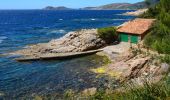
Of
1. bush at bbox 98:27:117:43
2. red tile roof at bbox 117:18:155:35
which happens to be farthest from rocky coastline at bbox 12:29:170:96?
red tile roof at bbox 117:18:155:35

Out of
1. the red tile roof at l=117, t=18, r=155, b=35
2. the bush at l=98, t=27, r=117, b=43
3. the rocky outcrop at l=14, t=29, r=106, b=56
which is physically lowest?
the rocky outcrop at l=14, t=29, r=106, b=56

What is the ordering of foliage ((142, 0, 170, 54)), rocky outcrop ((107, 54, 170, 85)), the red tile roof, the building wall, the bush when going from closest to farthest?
rocky outcrop ((107, 54, 170, 85)), foliage ((142, 0, 170, 54)), the building wall, the red tile roof, the bush

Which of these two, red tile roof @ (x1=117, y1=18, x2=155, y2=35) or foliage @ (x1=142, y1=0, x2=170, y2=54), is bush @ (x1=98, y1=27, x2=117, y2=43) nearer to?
red tile roof @ (x1=117, y1=18, x2=155, y2=35)

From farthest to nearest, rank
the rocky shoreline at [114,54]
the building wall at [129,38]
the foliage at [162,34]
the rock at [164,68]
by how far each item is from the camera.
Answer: the building wall at [129,38], the foliage at [162,34], the rocky shoreline at [114,54], the rock at [164,68]

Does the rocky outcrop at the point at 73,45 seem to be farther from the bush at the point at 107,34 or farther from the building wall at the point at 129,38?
the building wall at the point at 129,38

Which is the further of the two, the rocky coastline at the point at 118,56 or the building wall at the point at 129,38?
the building wall at the point at 129,38

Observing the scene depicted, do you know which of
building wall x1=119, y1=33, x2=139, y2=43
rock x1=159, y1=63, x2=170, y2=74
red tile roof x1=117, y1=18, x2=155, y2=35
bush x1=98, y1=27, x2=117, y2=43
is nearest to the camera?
rock x1=159, y1=63, x2=170, y2=74

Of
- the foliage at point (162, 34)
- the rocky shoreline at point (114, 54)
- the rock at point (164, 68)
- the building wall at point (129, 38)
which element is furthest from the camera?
the building wall at point (129, 38)

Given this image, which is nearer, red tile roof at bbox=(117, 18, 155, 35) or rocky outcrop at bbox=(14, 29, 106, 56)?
rocky outcrop at bbox=(14, 29, 106, 56)

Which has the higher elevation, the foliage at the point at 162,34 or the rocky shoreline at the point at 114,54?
the foliage at the point at 162,34

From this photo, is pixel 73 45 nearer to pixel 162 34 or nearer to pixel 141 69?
pixel 162 34

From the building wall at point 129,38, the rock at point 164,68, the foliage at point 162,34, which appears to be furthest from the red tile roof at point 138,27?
the rock at point 164,68

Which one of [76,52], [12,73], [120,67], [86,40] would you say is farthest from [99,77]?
[86,40]

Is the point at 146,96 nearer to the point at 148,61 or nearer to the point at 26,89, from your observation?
the point at 26,89
